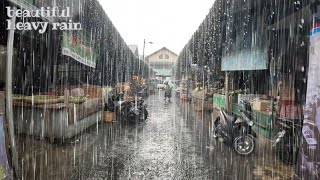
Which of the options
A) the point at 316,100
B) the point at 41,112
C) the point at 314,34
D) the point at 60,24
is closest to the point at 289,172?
the point at 316,100

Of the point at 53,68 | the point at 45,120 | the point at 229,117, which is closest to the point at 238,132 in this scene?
the point at 229,117

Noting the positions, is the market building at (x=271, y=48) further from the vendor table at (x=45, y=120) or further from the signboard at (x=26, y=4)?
the vendor table at (x=45, y=120)

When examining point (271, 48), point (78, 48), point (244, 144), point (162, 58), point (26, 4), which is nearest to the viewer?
point (26, 4)

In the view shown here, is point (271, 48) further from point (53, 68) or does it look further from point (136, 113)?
point (53, 68)

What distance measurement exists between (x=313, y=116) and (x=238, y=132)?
368cm

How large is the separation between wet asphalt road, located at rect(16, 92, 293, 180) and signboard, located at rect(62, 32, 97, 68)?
2590mm

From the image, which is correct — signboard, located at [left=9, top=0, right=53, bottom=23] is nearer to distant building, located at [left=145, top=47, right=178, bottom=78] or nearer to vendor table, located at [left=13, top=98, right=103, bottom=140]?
vendor table, located at [left=13, top=98, right=103, bottom=140]

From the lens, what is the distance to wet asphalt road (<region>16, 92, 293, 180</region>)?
6.05 meters

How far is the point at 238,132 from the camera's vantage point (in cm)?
807

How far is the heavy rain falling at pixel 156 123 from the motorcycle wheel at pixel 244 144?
0.08ft

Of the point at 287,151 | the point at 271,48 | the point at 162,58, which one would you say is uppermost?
the point at 162,58

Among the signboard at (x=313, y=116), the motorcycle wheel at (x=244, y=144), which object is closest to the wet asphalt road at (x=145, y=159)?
the motorcycle wheel at (x=244, y=144)

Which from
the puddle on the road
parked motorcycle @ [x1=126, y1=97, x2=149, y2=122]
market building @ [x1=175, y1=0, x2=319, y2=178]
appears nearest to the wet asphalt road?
the puddle on the road

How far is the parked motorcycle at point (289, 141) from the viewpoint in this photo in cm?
699
